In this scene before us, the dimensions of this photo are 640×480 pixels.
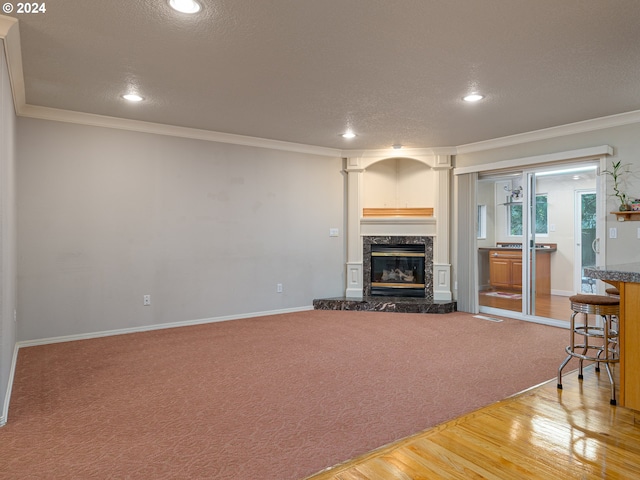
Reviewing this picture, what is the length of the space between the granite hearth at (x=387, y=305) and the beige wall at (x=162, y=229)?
0.29 meters

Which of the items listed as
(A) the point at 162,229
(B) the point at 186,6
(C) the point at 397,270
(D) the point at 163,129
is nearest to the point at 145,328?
(A) the point at 162,229

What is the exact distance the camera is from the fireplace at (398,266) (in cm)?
631

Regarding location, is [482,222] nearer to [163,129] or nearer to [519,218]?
[519,218]

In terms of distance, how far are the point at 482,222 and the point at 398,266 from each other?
1.55 m

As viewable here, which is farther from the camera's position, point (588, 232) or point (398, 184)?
point (398, 184)

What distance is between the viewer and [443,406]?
8.78ft

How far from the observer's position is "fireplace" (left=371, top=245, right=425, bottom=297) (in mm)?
6422

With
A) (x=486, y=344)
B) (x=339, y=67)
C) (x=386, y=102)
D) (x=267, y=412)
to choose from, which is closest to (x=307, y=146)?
(x=386, y=102)

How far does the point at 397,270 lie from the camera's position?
21.6ft

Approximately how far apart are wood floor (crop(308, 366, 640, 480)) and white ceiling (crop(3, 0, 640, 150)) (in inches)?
97.4

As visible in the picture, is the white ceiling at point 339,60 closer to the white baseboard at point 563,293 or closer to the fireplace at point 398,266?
the fireplace at point 398,266

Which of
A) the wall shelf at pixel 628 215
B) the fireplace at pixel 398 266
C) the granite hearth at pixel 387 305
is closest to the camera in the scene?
the wall shelf at pixel 628 215

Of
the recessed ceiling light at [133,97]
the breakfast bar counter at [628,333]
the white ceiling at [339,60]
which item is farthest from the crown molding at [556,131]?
the recessed ceiling light at [133,97]

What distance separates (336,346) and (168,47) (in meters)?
3.08
